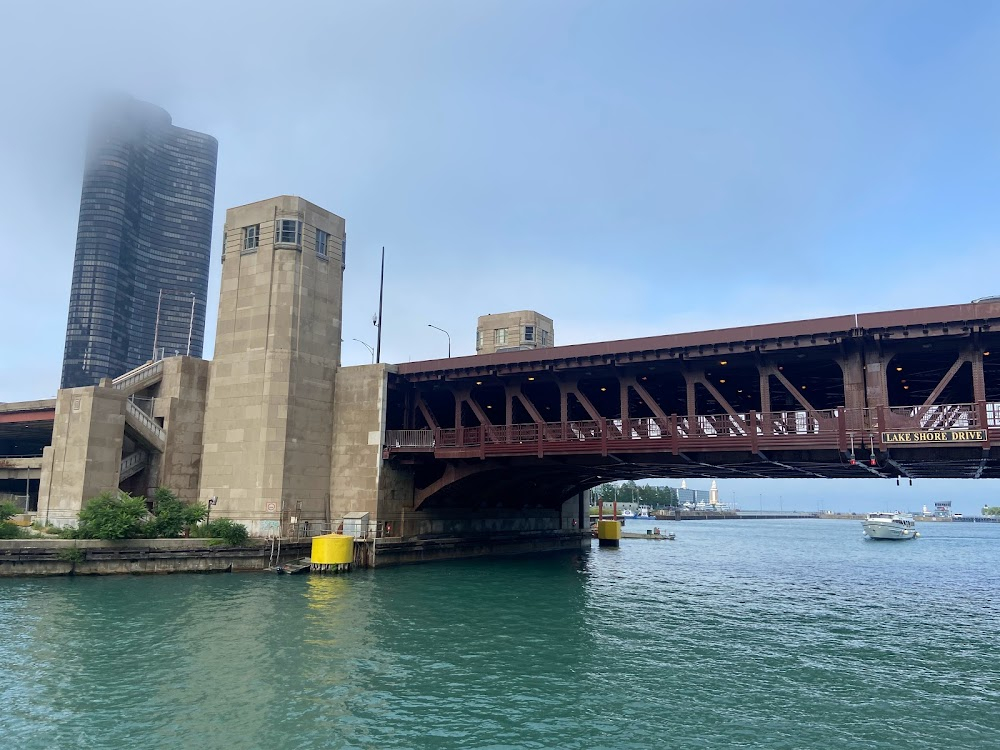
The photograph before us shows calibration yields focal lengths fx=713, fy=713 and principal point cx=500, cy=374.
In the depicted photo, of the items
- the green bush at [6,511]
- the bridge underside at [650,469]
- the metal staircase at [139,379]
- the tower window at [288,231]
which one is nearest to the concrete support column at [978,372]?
the bridge underside at [650,469]

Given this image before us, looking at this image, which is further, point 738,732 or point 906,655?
point 906,655

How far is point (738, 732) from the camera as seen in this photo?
727 inches

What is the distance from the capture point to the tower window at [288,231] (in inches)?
2296

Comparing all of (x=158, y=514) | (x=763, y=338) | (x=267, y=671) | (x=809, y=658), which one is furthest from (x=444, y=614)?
(x=158, y=514)

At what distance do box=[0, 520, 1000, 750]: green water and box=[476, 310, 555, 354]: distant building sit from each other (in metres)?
58.1

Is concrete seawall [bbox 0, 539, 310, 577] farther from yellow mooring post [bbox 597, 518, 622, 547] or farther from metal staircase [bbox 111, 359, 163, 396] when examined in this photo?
yellow mooring post [bbox 597, 518, 622, 547]

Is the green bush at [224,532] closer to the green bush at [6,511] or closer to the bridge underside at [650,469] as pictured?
the green bush at [6,511]

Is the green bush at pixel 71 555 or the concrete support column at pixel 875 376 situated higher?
the concrete support column at pixel 875 376

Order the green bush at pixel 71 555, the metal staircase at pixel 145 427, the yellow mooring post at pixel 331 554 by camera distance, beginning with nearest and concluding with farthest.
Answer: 1. the green bush at pixel 71 555
2. the yellow mooring post at pixel 331 554
3. the metal staircase at pixel 145 427

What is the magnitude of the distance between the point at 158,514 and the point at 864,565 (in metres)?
69.7

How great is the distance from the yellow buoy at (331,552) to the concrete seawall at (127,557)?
121 inches

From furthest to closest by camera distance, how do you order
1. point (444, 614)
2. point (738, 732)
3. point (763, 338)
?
point (763, 338) < point (444, 614) < point (738, 732)

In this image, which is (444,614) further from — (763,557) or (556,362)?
(763,557)

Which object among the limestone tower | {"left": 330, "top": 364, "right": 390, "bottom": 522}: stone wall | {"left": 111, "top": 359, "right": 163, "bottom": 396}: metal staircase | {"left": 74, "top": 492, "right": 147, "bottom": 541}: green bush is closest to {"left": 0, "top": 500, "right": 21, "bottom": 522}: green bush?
{"left": 74, "top": 492, "right": 147, "bottom": 541}: green bush
